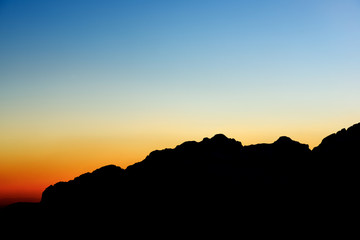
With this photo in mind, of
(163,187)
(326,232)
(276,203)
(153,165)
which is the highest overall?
(153,165)

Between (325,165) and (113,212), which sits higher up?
(325,165)

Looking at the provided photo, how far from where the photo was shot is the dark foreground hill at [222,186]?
187 ft

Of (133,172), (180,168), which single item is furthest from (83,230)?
(180,168)

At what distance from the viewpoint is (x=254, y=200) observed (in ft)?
217

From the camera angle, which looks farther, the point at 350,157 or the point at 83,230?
the point at 83,230

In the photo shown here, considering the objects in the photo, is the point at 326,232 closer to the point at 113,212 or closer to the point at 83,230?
the point at 113,212

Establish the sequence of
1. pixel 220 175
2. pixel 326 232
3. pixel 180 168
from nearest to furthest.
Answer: pixel 326 232, pixel 220 175, pixel 180 168

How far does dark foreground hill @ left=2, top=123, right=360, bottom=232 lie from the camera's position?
57125 mm

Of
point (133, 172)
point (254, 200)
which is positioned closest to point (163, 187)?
point (133, 172)

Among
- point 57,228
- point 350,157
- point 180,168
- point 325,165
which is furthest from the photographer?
point 57,228

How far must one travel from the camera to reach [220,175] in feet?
238

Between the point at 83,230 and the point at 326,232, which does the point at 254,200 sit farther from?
the point at 83,230

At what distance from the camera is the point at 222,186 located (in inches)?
2771

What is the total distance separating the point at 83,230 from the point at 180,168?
30299 mm
